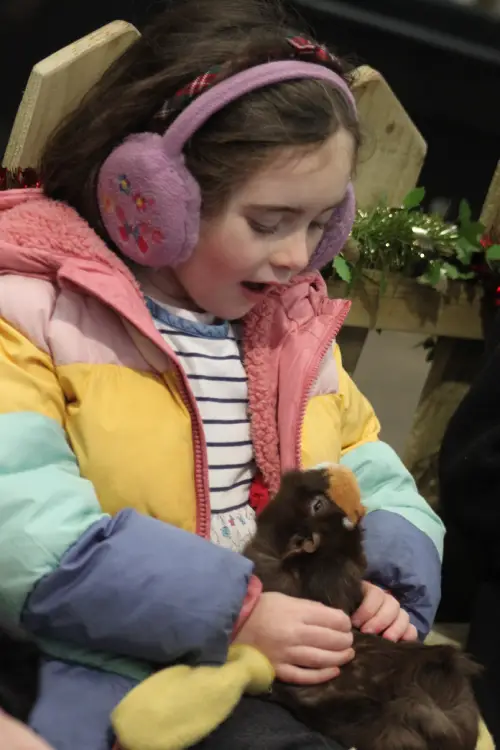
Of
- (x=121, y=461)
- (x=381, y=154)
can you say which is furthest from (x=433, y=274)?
(x=121, y=461)

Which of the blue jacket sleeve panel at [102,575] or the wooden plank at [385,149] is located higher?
the wooden plank at [385,149]

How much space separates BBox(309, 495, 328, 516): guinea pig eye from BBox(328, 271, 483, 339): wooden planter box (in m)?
0.72

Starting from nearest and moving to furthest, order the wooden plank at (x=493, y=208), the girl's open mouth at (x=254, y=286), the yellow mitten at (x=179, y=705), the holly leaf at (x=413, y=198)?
the yellow mitten at (x=179, y=705) → the girl's open mouth at (x=254, y=286) → the holly leaf at (x=413, y=198) → the wooden plank at (x=493, y=208)

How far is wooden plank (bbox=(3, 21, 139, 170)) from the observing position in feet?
4.36

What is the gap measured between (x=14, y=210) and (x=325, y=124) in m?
0.41

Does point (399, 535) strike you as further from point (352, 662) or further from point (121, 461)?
point (121, 461)

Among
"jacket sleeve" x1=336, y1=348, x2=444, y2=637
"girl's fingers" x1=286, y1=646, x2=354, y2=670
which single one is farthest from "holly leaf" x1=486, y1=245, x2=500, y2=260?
"girl's fingers" x1=286, y1=646, x2=354, y2=670

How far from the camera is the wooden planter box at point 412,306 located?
166 centimetres

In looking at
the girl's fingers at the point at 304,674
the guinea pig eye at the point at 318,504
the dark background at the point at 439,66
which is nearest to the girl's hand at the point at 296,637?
the girl's fingers at the point at 304,674

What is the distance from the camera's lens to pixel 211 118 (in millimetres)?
1031

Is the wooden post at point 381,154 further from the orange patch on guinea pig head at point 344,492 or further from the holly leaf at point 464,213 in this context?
the orange patch on guinea pig head at point 344,492

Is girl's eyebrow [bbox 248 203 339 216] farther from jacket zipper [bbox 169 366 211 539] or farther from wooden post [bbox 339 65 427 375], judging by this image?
wooden post [bbox 339 65 427 375]

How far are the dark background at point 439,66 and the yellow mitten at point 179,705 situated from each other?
4.87 feet

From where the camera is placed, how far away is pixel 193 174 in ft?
3.42
